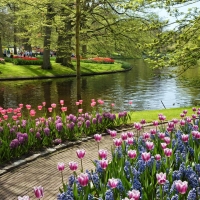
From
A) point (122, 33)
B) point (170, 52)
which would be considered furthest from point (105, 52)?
point (170, 52)

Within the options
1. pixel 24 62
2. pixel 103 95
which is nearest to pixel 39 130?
pixel 103 95

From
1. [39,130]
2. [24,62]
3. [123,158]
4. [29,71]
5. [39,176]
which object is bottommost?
[39,176]

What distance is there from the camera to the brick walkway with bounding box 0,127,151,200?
5.73m

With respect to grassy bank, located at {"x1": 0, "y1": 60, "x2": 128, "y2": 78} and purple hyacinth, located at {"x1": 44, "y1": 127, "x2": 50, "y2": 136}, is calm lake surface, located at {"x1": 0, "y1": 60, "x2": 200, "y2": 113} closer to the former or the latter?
grassy bank, located at {"x1": 0, "y1": 60, "x2": 128, "y2": 78}

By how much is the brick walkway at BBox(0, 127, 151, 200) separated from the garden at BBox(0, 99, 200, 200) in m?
0.20

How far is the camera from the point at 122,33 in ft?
64.0

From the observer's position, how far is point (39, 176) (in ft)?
21.3

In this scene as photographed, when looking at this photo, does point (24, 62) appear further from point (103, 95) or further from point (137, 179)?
point (137, 179)

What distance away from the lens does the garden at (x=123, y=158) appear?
12.9ft

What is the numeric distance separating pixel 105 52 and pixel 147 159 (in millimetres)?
17781

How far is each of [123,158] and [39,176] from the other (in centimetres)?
218

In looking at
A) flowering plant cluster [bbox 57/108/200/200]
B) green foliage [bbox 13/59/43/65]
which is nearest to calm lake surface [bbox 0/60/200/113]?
green foliage [bbox 13/59/43/65]

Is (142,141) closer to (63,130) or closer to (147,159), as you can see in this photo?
Result: (147,159)

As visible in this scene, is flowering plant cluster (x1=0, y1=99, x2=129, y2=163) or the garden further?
flowering plant cluster (x1=0, y1=99, x2=129, y2=163)
